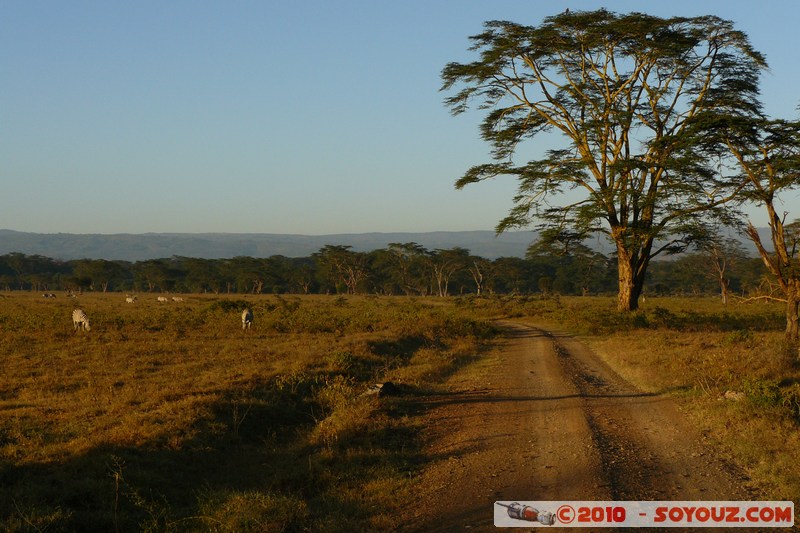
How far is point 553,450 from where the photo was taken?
8797 millimetres

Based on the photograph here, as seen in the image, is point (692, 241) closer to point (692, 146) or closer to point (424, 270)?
point (692, 146)

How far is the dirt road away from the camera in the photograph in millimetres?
7129

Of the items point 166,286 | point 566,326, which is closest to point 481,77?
point 566,326

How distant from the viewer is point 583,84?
28203 mm

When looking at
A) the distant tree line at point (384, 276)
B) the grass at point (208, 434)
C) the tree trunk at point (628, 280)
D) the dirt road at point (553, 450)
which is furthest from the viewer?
the distant tree line at point (384, 276)

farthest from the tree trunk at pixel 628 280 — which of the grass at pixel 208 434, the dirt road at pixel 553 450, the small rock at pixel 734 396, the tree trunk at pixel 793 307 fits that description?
the small rock at pixel 734 396

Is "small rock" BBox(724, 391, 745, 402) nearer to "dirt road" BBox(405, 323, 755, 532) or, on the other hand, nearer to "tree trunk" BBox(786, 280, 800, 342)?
"dirt road" BBox(405, 323, 755, 532)

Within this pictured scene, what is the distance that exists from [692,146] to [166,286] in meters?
74.7

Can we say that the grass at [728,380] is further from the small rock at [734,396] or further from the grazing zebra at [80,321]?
the grazing zebra at [80,321]

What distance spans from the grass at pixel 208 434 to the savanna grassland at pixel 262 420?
3cm

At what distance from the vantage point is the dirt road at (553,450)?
713 cm

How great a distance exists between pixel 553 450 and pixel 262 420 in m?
4.93

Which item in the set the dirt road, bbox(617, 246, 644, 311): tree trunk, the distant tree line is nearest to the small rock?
the dirt road

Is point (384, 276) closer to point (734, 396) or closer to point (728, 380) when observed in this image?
point (728, 380)
